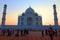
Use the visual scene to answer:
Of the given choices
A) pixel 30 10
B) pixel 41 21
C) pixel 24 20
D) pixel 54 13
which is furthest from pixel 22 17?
pixel 54 13

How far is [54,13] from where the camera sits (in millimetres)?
43219

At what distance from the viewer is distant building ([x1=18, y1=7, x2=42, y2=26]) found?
46.9 metres

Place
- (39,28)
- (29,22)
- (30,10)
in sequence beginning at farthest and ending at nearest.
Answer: (30,10) < (29,22) < (39,28)

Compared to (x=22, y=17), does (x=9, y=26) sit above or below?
below

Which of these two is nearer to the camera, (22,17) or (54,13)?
(54,13)

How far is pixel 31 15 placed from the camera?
158 feet

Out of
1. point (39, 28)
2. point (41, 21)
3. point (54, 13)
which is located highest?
point (54, 13)

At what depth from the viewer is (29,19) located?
4706 centimetres

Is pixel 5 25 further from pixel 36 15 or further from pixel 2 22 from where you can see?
pixel 36 15

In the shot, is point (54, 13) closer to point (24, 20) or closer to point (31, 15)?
point (31, 15)

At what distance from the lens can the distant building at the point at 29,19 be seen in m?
46.9

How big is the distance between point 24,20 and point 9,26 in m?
8.81

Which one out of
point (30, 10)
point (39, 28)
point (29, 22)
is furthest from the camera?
point (30, 10)

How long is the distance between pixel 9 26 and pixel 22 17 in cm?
933
